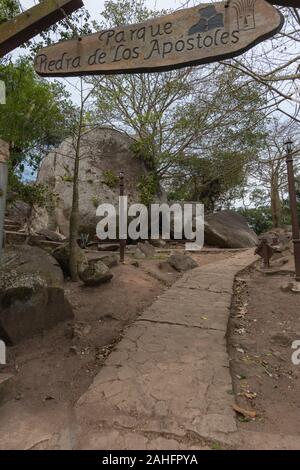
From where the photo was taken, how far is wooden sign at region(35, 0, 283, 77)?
2742 mm

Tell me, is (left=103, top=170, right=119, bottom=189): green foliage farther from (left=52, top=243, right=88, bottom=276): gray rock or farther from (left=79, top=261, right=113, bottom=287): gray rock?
(left=79, top=261, right=113, bottom=287): gray rock

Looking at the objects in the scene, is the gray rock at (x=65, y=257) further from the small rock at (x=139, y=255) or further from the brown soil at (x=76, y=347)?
the small rock at (x=139, y=255)

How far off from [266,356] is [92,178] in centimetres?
968

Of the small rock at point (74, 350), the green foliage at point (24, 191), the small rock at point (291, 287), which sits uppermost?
the green foliage at point (24, 191)

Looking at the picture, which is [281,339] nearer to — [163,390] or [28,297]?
[163,390]

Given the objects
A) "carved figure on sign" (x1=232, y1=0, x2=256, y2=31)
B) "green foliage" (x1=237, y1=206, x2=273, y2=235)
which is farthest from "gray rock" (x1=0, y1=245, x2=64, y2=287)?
"green foliage" (x1=237, y1=206, x2=273, y2=235)

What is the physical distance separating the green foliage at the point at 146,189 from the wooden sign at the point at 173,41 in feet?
29.1

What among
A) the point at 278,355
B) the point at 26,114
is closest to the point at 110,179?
the point at 26,114

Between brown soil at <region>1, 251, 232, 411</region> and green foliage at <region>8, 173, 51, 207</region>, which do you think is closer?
brown soil at <region>1, 251, 232, 411</region>

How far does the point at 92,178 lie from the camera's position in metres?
12.1

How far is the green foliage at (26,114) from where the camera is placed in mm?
5254

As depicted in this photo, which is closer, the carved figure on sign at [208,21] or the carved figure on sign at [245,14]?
the carved figure on sign at [245,14]

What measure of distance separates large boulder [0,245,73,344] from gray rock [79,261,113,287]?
46.9 inches

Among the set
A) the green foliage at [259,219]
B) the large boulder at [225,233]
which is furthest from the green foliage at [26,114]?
the green foliage at [259,219]
